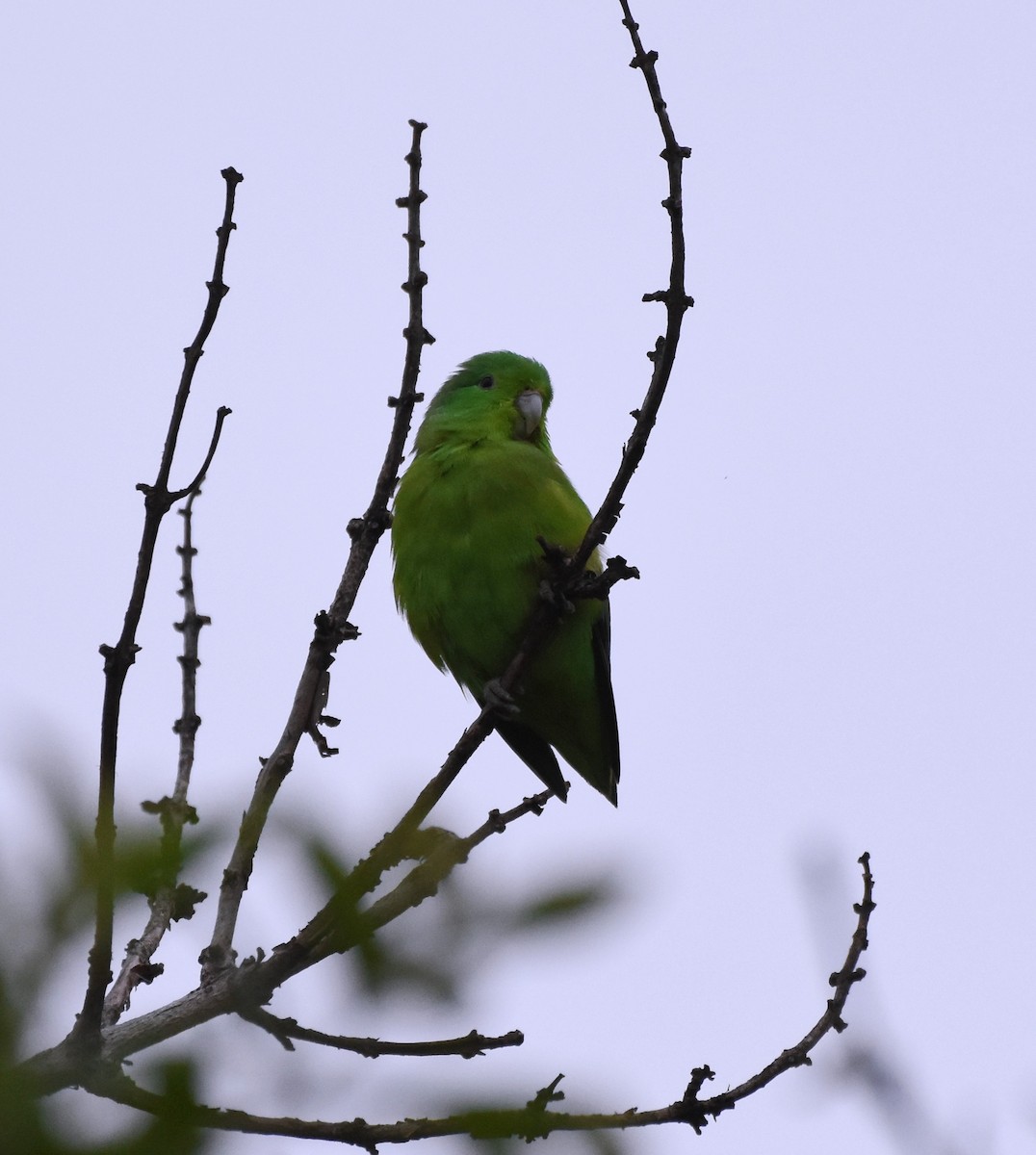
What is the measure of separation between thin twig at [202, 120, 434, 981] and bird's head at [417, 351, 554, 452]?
1763 millimetres

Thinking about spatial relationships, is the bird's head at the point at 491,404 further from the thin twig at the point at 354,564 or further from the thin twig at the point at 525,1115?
the thin twig at the point at 525,1115

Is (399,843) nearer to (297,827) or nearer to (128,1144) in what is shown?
(297,827)

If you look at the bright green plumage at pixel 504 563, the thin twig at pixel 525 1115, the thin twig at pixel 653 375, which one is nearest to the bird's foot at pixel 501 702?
the thin twig at pixel 653 375

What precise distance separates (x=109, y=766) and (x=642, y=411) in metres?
1.61

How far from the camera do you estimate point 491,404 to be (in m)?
5.67

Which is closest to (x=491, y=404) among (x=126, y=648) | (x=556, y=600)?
(x=556, y=600)

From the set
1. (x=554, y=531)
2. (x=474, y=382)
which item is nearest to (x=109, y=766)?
(x=554, y=531)

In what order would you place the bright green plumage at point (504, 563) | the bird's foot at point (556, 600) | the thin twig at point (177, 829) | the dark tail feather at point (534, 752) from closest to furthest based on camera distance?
1. the thin twig at point (177, 829)
2. the bird's foot at point (556, 600)
3. the bright green plumage at point (504, 563)
4. the dark tail feather at point (534, 752)

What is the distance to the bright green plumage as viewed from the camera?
4953 millimetres

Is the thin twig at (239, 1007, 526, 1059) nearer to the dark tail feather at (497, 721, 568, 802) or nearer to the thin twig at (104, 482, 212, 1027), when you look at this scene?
the thin twig at (104, 482, 212, 1027)

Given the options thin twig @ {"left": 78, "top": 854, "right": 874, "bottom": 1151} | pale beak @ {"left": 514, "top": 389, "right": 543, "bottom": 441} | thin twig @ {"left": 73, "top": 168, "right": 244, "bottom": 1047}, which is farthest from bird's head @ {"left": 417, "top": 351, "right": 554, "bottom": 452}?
thin twig @ {"left": 78, "top": 854, "right": 874, "bottom": 1151}

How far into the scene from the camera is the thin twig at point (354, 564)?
3.09 m

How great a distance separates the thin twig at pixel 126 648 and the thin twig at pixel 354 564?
2.05 ft

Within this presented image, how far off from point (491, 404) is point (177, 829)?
14.8 feet
